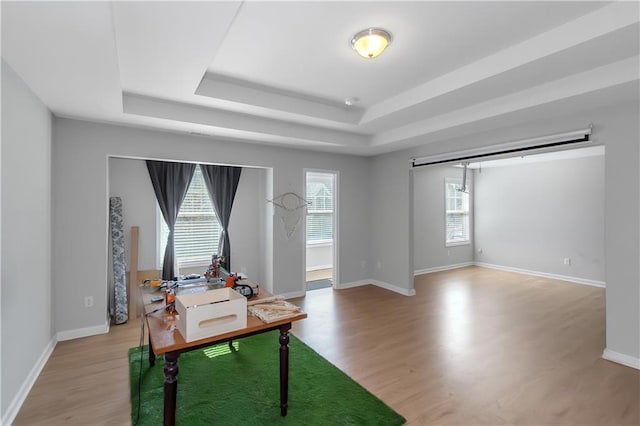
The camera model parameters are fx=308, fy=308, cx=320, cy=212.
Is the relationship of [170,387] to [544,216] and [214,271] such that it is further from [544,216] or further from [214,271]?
[544,216]

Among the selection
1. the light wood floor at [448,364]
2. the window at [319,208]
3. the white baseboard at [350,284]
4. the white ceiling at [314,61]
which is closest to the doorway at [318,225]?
the window at [319,208]

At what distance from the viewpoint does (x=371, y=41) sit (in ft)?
7.02

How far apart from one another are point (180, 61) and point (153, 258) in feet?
→ 10.6

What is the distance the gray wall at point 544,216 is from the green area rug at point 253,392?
19.0 feet

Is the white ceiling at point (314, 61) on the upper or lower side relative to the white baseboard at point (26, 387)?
upper

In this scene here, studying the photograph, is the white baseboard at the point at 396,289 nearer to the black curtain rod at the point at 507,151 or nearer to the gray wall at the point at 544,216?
the black curtain rod at the point at 507,151

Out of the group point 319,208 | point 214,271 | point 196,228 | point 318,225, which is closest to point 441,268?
point 318,225

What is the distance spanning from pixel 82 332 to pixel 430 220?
6176 millimetres

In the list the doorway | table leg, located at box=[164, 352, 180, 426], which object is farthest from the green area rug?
the doorway

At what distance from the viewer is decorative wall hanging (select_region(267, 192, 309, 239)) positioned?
4.83 metres

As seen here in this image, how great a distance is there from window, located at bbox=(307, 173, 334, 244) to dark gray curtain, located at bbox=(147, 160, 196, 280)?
2698mm

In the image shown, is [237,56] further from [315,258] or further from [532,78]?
Answer: [315,258]

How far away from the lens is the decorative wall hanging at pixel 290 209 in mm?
4828

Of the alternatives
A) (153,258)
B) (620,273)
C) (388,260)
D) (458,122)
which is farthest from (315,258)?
(620,273)
